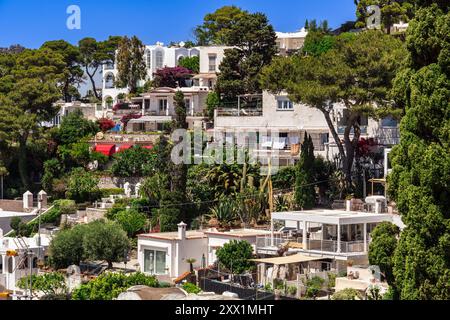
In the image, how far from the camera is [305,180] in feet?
116

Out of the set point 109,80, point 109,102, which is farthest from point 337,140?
point 109,80

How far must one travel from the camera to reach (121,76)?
2386 inches

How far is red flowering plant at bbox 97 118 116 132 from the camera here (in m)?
50.3

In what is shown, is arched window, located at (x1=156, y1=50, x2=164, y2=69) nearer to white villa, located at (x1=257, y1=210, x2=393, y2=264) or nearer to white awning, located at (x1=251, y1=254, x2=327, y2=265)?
white villa, located at (x1=257, y1=210, x2=393, y2=264)

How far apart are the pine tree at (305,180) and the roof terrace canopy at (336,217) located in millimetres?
4152

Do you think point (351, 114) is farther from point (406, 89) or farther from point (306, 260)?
point (406, 89)

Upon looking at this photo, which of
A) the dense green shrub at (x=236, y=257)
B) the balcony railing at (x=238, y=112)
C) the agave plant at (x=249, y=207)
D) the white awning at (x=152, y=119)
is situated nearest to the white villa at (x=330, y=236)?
the dense green shrub at (x=236, y=257)

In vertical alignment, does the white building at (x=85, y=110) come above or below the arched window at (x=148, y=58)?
below

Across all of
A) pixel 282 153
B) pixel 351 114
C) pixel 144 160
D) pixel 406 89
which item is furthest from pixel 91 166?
pixel 406 89

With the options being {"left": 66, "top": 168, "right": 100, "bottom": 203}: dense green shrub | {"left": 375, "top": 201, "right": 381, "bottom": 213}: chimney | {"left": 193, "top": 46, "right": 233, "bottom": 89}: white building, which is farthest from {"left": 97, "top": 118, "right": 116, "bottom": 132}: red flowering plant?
{"left": 375, "top": 201, "right": 381, "bottom": 213}: chimney

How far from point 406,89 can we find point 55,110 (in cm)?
2943

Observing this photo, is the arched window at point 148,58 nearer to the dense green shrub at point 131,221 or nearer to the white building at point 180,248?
the dense green shrub at point 131,221

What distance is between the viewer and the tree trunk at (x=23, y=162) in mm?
44781

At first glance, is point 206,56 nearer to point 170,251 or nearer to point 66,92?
point 66,92
